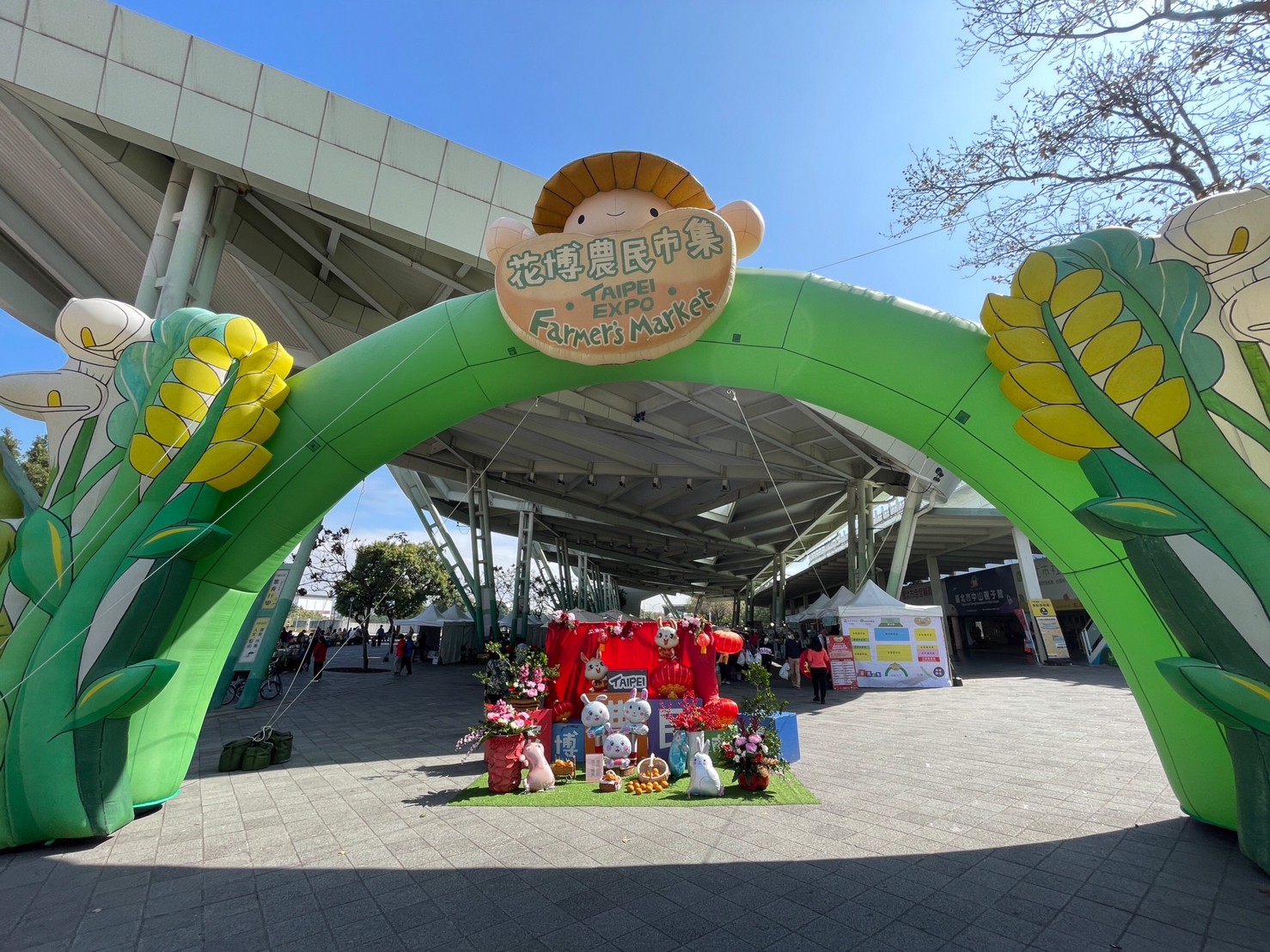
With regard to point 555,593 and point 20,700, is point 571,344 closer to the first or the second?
point 20,700

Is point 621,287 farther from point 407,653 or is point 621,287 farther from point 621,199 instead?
point 407,653

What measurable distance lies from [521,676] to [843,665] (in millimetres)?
11224

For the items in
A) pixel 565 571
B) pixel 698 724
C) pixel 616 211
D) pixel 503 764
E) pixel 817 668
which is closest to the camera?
pixel 616 211

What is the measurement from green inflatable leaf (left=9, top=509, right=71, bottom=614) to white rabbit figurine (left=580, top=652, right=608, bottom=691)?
5.23m

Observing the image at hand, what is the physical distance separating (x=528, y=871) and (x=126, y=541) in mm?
4374

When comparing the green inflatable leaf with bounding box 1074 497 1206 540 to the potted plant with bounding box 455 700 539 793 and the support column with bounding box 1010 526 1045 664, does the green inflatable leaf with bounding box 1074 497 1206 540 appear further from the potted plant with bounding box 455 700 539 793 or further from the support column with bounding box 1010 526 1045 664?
the support column with bounding box 1010 526 1045 664

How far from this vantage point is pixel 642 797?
19.7 feet

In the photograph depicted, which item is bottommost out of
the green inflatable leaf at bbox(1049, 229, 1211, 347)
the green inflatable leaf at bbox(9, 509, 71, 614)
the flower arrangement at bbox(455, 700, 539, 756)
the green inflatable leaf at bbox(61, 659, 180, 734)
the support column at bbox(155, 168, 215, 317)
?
the flower arrangement at bbox(455, 700, 539, 756)

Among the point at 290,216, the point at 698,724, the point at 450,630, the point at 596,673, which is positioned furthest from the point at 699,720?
the point at 450,630

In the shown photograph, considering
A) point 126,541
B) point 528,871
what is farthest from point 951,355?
point 126,541

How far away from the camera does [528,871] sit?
414 cm

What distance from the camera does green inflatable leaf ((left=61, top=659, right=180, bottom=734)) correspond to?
460cm

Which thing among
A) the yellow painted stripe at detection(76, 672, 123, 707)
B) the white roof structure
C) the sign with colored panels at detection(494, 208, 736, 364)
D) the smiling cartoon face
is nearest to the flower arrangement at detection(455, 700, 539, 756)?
the yellow painted stripe at detection(76, 672, 123, 707)

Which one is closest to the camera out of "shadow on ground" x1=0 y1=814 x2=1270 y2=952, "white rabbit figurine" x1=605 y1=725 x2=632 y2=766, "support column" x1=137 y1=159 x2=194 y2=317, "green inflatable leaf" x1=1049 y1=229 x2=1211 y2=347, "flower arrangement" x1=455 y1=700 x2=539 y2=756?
"shadow on ground" x1=0 y1=814 x2=1270 y2=952
